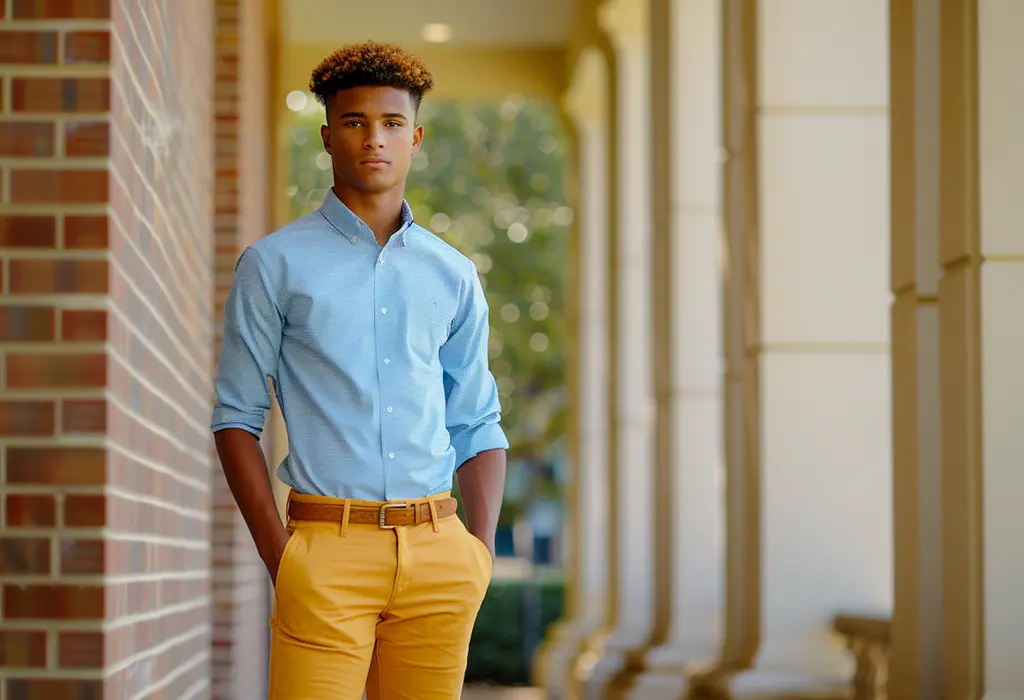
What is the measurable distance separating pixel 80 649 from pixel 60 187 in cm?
79

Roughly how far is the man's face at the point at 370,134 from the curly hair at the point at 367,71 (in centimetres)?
1

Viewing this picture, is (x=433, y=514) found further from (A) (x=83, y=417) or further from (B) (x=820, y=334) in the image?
(B) (x=820, y=334)

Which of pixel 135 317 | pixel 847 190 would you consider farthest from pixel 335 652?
pixel 847 190

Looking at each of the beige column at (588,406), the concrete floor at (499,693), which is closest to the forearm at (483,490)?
the beige column at (588,406)

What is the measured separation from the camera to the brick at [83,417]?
2.76 meters

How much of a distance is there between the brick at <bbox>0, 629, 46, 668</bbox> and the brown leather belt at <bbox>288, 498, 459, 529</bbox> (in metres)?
0.47

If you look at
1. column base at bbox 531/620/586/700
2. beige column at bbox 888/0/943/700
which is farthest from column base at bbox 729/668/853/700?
column base at bbox 531/620/586/700

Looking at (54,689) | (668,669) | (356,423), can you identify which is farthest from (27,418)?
(668,669)

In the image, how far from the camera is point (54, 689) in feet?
8.90

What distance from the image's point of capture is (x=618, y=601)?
36.0 feet

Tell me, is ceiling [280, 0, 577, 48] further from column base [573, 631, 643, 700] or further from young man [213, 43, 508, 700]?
young man [213, 43, 508, 700]

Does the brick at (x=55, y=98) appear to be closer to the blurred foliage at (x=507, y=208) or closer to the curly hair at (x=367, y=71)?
the curly hair at (x=367, y=71)

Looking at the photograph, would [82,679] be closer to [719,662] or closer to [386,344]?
[386,344]

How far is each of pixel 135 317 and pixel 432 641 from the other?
937 millimetres
